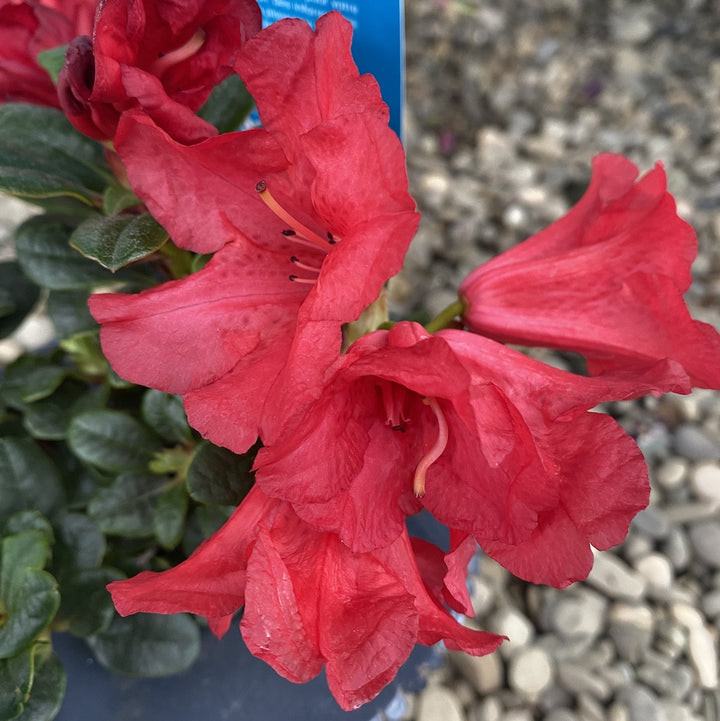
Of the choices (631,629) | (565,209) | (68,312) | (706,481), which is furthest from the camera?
(565,209)

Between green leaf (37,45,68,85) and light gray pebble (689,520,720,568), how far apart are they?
1536 millimetres

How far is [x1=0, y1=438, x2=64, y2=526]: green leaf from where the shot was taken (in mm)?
999

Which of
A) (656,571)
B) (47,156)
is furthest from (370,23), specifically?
(656,571)

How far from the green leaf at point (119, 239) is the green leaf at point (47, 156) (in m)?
0.08

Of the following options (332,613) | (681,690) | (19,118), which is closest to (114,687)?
(332,613)

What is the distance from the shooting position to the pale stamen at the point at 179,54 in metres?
0.70

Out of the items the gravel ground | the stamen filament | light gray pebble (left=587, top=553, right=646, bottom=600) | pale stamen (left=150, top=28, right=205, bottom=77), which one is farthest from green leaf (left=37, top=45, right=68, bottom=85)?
light gray pebble (left=587, top=553, right=646, bottom=600)

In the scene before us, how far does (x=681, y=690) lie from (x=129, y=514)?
3.65 feet

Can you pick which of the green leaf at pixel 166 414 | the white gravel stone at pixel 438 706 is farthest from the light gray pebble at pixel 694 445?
the green leaf at pixel 166 414

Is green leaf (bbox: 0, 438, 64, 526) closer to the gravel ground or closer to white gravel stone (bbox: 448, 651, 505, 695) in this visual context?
the gravel ground

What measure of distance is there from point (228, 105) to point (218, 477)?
454 mm

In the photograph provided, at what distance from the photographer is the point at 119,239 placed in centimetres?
74

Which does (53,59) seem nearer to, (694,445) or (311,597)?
(311,597)

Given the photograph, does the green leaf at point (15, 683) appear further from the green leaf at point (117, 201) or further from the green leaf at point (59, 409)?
the green leaf at point (117, 201)
